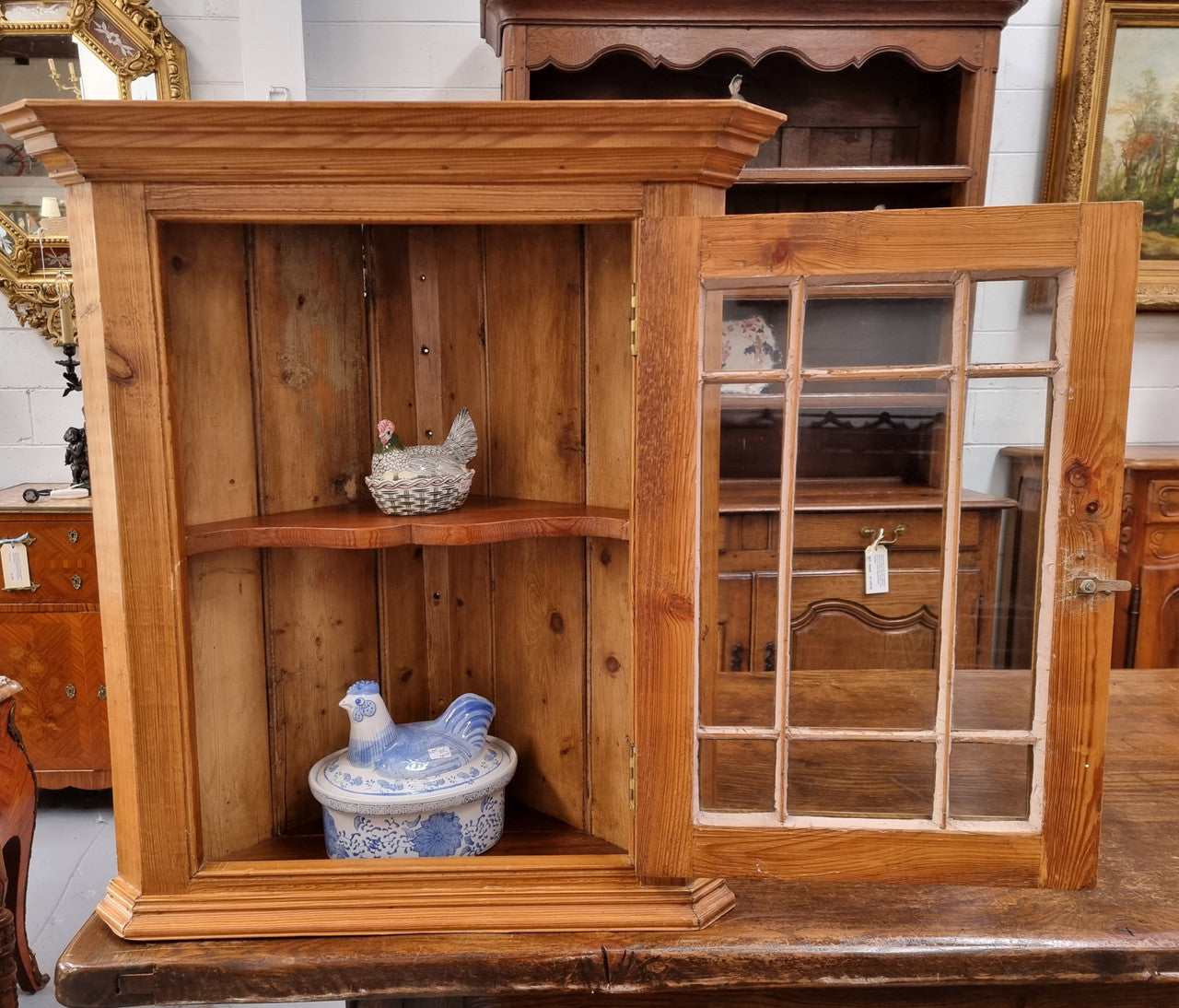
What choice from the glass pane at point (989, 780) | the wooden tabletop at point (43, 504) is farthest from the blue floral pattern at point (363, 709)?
the wooden tabletop at point (43, 504)

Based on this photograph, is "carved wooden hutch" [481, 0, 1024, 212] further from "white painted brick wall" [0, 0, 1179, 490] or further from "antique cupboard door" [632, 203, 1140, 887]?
"antique cupboard door" [632, 203, 1140, 887]

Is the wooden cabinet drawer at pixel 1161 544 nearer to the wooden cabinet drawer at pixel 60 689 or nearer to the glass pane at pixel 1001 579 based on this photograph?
the glass pane at pixel 1001 579

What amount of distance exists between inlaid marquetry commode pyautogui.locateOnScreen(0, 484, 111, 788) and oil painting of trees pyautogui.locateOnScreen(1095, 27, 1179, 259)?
359cm

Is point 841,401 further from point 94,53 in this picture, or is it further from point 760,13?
point 94,53

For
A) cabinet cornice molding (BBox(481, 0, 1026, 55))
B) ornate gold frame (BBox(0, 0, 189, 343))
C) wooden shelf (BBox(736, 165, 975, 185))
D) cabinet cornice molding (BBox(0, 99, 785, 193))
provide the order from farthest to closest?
ornate gold frame (BBox(0, 0, 189, 343)) < wooden shelf (BBox(736, 165, 975, 185)) < cabinet cornice molding (BBox(481, 0, 1026, 55)) < cabinet cornice molding (BBox(0, 99, 785, 193))

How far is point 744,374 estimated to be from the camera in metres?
0.98

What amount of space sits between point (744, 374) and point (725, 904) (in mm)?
596

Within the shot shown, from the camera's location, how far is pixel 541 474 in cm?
126

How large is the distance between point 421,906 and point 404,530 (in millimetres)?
429

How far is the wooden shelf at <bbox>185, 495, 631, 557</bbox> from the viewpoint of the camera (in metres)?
1.05

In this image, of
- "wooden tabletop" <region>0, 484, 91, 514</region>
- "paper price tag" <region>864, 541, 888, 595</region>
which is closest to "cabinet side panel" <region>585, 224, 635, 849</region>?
"paper price tag" <region>864, 541, 888, 595</region>

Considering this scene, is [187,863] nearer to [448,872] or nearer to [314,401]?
[448,872]

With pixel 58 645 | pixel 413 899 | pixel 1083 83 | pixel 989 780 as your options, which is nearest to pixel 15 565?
pixel 58 645

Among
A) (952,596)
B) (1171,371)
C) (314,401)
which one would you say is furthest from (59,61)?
(1171,371)
